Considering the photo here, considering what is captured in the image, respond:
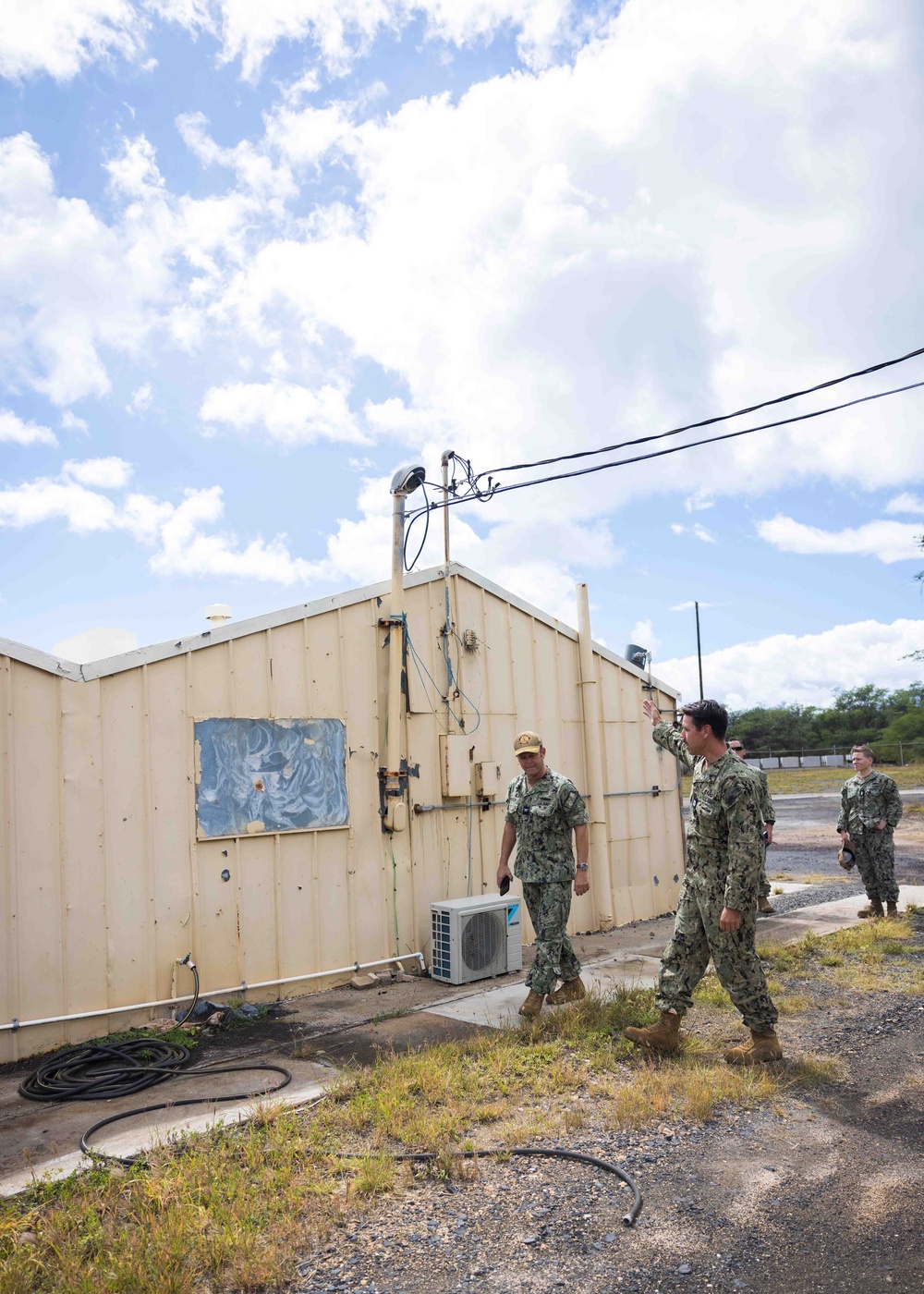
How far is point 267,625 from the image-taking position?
7320 mm

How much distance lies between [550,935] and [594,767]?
12.8 feet

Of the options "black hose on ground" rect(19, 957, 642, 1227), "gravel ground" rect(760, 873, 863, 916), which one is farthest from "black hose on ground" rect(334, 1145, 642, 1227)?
"gravel ground" rect(760, 873, 863, 916)

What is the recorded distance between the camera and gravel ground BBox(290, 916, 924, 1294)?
10.0 ft

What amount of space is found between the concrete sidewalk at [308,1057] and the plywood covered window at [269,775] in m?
1.44

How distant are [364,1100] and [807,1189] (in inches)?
81.5

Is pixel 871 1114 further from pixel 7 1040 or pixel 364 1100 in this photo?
pixel 7 1040

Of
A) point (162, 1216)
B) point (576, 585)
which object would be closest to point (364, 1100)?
point (162, 1216)

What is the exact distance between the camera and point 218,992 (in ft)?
22.2

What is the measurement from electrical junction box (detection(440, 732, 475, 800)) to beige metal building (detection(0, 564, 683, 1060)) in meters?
0.02


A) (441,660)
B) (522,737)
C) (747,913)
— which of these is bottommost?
(747,913)

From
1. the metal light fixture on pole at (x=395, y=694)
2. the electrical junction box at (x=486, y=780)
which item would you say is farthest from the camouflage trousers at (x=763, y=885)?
the metal light fixture on pole at (x=395, y=694)

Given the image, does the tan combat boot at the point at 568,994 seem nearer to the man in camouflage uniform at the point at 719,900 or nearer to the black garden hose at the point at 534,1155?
the man in camouflage uniform at the point at 719,900

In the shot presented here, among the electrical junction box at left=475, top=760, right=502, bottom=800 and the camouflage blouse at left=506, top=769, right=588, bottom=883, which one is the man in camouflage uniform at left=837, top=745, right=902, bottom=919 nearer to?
the electrical junction box at left=475, top=760, right=502, bottom=800

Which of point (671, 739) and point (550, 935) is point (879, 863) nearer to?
point (550, 935)
